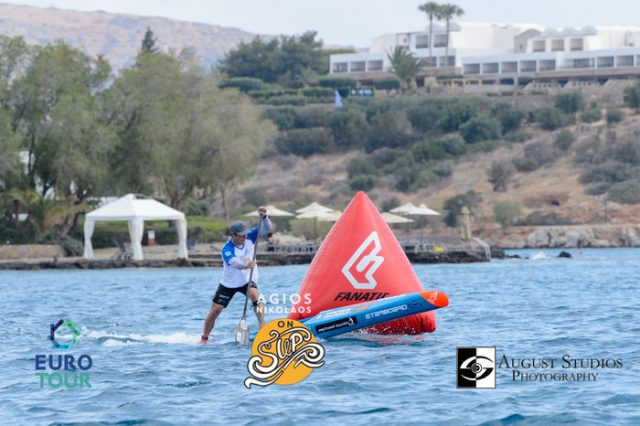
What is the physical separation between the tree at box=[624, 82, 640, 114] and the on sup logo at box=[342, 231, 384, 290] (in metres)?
78.4

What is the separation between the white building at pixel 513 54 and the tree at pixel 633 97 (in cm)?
1040

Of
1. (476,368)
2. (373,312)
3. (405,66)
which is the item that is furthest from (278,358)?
(405,66)

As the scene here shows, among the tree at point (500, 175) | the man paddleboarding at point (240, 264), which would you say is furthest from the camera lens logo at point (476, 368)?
the tree at point (500, 175)

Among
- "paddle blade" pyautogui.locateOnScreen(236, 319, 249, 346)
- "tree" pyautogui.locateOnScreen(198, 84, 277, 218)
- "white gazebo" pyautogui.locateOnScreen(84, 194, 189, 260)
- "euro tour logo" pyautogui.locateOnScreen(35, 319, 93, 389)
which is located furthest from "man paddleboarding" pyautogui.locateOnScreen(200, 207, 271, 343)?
"tree" pyautogui.locateOnScreen(198, 84, 277, 218)

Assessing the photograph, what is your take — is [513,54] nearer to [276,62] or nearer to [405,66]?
[405,66]

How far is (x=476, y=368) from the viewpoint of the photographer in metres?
13.4

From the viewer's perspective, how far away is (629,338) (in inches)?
674

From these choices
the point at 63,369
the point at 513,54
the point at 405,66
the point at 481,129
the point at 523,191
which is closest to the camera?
the point at 63,369

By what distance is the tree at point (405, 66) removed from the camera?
4198 inches

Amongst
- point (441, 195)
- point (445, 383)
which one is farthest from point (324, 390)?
point (441, 195)

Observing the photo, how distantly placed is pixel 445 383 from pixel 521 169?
71240 millimetres

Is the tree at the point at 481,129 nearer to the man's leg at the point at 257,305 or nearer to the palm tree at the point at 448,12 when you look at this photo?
the palm tree at the point at 448,12

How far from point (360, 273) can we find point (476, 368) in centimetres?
398

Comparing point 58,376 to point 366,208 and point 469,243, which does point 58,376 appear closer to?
point 366,208
